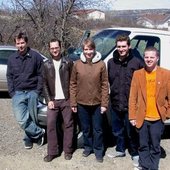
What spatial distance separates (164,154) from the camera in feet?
20.1

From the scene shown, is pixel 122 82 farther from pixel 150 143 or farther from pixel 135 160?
pixel 135 160

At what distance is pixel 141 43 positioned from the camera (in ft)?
21.4

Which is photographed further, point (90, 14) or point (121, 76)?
point (90, 14)

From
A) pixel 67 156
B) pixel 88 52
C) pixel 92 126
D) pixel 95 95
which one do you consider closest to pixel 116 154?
pixel 92 126

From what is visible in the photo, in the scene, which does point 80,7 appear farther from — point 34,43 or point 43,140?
point 43,140

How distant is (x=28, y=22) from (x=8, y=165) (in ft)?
48.4

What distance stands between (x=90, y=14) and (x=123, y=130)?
541 inches

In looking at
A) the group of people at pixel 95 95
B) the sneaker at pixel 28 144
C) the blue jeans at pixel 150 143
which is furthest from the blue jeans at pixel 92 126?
the sneaker at pixel 28 144

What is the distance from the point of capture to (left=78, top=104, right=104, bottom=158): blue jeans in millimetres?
5512

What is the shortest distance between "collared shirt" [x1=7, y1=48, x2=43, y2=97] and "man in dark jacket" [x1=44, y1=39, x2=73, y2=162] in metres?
0.27

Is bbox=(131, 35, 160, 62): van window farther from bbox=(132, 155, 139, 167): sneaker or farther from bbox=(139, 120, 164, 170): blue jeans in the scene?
bbox=(132, 155, 139, 167): sneaker

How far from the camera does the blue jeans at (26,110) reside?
5.79 m

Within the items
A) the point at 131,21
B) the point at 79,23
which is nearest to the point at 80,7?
the point at 79,23

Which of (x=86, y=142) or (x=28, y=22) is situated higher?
(x=28, y=22)
